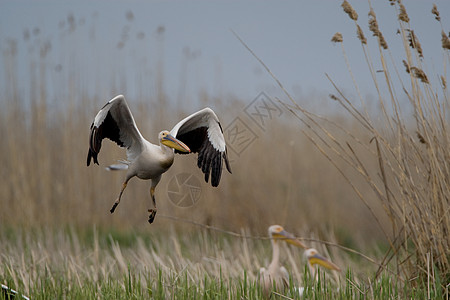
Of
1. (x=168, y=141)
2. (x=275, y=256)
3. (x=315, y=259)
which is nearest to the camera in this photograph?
(x=168, y=141)

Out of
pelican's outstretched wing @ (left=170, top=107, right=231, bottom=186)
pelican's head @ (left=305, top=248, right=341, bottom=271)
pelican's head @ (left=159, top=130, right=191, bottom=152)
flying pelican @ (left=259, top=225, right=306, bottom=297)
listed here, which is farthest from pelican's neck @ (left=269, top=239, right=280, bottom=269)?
pelican's head @ (left=159, top=130, right=191, bottom=152)

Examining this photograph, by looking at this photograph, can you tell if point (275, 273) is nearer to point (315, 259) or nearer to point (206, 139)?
point (315, 259)

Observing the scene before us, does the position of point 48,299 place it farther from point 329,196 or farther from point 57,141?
point 329,196

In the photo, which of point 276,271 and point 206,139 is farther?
point 276,271

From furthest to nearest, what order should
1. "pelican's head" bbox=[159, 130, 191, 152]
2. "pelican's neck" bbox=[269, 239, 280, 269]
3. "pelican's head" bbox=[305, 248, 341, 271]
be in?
"pelican's head" bbox=[305, 248, 341, 271] < "pelican's neck" bbox=[269, 239, 280, 269] < "pelican's head" bbox=[159, 130, 191, 152]

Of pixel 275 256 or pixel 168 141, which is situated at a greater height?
pixel 168 141

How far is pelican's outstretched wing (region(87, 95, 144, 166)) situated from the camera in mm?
1547

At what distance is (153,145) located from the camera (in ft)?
4.72

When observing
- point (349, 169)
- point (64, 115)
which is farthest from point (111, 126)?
point (349, 169)

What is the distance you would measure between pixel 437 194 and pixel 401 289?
1.84 feet

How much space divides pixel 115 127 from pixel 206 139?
27 centimetres

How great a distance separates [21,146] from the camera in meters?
7.17

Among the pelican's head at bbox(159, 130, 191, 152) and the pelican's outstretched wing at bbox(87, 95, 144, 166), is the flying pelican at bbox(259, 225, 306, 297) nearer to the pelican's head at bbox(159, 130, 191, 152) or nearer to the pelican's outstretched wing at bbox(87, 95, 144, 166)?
the pelican's outstretched wing at bbox(87, 95, 144, 166)

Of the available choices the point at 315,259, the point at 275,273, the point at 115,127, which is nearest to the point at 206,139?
the point at 115,127
